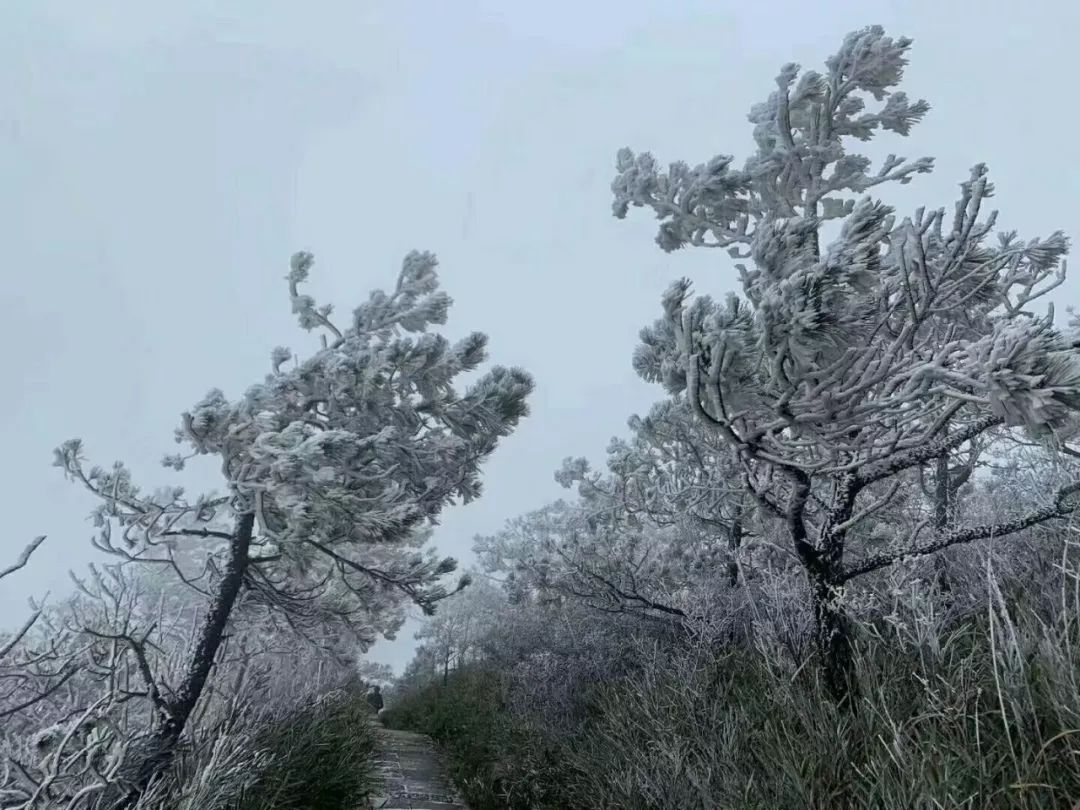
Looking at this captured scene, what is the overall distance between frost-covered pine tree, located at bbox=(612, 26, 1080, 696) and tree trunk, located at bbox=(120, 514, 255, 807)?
4.53 metres

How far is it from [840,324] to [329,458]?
14.3ft

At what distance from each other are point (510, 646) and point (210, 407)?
10.8 meters

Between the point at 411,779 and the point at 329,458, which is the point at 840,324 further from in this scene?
the point at 411,779

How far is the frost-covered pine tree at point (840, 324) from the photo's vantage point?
2.81 meters

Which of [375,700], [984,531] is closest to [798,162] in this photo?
[984,531]

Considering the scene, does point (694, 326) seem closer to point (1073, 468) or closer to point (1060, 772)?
point (1060, 772)

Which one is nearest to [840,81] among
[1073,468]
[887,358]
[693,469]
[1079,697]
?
[887,358]

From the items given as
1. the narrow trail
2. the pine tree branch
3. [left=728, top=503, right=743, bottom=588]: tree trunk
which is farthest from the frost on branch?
the narrow trail

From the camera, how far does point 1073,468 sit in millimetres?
6484

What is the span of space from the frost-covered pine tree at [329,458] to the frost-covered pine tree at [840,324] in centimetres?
276

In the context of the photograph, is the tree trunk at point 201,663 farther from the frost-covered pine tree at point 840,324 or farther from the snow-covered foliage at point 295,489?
the frost-covered pine tree at point 840,324

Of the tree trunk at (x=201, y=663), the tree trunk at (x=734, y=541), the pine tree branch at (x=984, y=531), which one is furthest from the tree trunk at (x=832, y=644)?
the tree trunk at (x=201, y=663)

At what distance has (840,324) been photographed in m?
2.89

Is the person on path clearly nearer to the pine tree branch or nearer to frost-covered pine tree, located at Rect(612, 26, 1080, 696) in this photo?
frost-covered pine tree, located at Rect(612, 26, 1080, 696)
